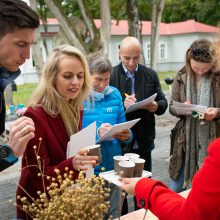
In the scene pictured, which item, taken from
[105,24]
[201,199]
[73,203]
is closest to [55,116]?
[73,203]

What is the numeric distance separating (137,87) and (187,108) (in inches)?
24.3

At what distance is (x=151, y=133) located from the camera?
11.2 feet

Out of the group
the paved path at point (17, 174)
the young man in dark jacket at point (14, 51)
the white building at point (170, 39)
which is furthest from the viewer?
the white building at point (170, 39)

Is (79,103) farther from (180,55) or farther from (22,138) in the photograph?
(180,55)

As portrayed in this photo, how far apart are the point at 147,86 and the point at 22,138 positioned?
2.22 m

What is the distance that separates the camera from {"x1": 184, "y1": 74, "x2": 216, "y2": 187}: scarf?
123 inches

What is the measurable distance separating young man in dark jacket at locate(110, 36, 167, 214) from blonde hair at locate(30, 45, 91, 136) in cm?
123

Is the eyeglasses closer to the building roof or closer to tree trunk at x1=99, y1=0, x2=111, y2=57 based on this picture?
tree trunk at x1=99, y1=0, x2=111, y2=57

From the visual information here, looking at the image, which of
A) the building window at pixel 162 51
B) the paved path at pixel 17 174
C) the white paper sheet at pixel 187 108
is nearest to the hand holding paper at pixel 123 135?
the white paper sheet at pixel 187 108

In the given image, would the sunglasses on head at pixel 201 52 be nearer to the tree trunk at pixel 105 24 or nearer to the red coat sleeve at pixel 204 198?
the red coat sleeve at pixel 204 198

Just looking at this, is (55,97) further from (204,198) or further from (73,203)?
(204,198)

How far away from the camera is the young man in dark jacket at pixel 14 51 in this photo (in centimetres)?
133

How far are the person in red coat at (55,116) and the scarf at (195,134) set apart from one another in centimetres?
131

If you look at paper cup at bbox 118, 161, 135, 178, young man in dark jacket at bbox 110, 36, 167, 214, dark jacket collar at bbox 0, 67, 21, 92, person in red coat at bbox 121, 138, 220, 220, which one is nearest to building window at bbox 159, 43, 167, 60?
young man in dark jacket at bbox 110, 36, 167, 214
